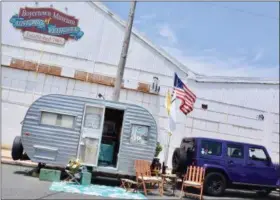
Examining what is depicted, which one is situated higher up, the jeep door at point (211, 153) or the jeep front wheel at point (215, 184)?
the jeep door at point (211, 153)

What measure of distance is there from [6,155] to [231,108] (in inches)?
430

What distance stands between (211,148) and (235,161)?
2.99ft

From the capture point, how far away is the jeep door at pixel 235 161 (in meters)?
11.8

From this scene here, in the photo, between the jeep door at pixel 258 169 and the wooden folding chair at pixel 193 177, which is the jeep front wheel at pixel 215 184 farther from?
the jeep door at pixel 258 169

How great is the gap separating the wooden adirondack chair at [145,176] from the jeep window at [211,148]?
6.46 feet

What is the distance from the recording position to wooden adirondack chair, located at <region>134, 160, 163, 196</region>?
10.5 metres

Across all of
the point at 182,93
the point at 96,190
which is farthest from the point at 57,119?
the point at 182,93

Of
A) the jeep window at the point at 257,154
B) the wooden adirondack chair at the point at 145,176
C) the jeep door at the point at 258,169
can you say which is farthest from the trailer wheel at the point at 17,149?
the jeep window at the point at 257,154

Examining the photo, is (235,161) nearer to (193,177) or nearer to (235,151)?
(235,151)

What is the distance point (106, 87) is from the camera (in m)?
17.2

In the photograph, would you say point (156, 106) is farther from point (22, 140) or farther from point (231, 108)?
point (22, 140)

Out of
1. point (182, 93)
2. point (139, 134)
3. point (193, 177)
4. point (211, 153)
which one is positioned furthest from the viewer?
point (182, 93)

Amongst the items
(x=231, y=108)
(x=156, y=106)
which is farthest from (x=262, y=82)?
(x=156, y=106)

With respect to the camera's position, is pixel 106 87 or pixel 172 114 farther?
pixel 106 87
